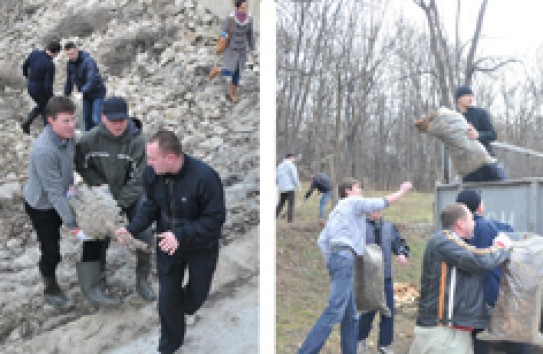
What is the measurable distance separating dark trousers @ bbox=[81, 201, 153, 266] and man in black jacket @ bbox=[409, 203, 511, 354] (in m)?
1.56

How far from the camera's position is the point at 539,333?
265 centimetres

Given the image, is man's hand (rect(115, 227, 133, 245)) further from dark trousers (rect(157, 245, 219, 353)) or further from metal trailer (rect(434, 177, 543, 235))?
metal trailer (rect(434, 177, 543, 235))

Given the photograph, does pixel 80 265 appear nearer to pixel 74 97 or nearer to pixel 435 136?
pixel 74 97

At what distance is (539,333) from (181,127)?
2265 mm

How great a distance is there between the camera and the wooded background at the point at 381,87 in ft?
10.5

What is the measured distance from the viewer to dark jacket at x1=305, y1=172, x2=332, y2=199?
11.2 ft

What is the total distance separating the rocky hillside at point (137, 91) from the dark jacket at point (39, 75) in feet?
0.13

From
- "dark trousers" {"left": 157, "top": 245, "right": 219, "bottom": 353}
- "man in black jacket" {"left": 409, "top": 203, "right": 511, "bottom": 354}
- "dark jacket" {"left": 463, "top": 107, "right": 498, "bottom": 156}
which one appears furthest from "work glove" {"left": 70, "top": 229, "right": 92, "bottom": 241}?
"dark jacket" {"left": 463, "top": 107, "right": 498, "bottom": 156}

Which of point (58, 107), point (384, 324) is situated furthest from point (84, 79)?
point (384, 324)

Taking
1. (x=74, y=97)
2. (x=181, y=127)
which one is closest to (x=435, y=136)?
(x=181, y=127)

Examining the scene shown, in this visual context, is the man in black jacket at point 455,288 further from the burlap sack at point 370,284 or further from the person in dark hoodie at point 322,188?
the person in dark hoodie at point 322,188

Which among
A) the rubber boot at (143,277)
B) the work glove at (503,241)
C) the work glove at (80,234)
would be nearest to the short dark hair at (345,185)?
the work glove at (503,241)

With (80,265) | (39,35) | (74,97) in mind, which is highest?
(39,35)

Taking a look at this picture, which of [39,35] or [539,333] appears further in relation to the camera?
[39,35]
